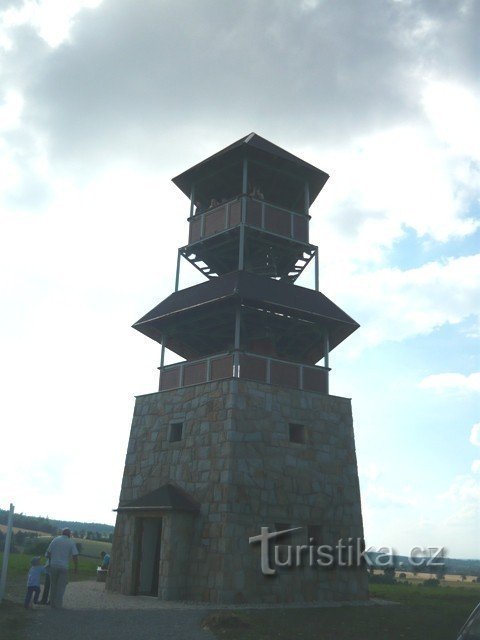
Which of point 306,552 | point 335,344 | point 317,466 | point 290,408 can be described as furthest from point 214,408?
point 335,344

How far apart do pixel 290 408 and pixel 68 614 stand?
27.5 ft

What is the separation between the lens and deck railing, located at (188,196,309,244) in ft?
66.2

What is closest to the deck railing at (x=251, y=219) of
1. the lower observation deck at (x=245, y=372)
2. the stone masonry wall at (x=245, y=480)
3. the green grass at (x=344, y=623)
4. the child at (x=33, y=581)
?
the lower observation deck at (x=245, y=372)

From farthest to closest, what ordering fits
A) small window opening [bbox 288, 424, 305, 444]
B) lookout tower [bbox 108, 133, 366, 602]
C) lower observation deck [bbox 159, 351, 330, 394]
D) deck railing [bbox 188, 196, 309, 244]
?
1. deck railing [bbox 188, 196, 309, 244]
2. small window opening [bbox 288, 424, 305, 444]
3. lower observation deck [bbox 159, 351, 330, 394]
4. lookout tower [bbox 108, 133, 366, 602]

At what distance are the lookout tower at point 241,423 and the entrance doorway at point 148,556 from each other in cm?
4

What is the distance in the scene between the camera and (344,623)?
41.8ft

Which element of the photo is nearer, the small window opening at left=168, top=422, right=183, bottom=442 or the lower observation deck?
the lower observation deck

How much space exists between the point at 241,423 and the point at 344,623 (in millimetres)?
5849

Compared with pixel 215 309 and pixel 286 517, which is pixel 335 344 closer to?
pixel 215 309

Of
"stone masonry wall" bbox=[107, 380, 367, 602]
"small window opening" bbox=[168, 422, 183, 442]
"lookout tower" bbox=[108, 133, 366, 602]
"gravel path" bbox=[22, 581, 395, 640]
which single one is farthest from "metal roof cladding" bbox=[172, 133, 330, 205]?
"gravel path" bbox=[22, 581, 395, 640]

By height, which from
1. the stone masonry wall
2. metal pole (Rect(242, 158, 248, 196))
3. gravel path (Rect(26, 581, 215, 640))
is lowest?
gravel path (Rect(26, 581, 215, 640))

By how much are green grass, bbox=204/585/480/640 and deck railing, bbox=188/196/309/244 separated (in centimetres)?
1165

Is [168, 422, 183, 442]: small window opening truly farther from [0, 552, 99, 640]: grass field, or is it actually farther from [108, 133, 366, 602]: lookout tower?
[0, 552, 99, 640]: grass field

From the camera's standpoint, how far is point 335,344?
70.9 ft
